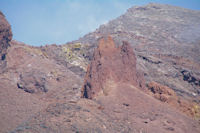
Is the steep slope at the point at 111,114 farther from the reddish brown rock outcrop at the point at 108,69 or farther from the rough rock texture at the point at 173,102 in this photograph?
the rough rock texture at the point at 173,102

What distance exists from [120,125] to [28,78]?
501 inches

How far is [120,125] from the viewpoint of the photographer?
10117 mm

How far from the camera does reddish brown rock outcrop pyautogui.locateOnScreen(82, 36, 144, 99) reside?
47.2 feet

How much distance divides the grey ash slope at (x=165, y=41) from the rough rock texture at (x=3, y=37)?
457 inches

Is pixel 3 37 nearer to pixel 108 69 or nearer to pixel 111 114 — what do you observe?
pixel 108 69

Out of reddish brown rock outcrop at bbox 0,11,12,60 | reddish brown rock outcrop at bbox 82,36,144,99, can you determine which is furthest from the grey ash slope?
reddish brown rock outcrop at bbox 0,11,12,60

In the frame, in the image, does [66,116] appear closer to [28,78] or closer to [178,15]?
[28,78]

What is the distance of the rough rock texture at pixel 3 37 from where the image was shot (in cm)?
2257

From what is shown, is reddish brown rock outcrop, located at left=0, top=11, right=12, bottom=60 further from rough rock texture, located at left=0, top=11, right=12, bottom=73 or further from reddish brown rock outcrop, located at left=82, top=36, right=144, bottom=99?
reddish brown rock outcrop, located at left=82, top=36, right=144, bottom=99

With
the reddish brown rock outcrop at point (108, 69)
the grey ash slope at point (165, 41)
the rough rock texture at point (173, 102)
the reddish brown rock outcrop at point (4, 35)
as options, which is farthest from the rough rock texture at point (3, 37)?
the rough rock texture at point (173, 102)

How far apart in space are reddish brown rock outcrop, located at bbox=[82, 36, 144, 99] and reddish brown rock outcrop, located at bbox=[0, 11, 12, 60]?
12.2 m

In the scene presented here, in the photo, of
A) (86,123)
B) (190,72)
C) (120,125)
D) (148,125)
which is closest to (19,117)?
(86,123)

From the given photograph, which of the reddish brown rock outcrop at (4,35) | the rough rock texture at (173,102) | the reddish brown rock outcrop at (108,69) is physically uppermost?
the reddish brown rock outcrop at (4,35)

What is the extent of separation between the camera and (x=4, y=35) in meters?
24.0
